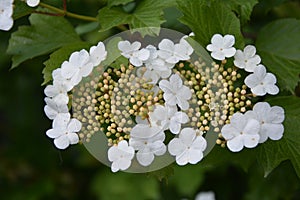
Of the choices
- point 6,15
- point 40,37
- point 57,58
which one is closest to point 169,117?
point 57,58

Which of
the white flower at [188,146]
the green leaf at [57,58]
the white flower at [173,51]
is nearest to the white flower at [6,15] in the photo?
the green leaf at [57,58]

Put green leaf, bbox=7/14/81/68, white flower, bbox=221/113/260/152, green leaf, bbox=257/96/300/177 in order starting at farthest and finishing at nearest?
green leaf, bbox=7/14/81/68 → green leaf, bbox=257/96/300/177 → white flower, bbox=221/113/260/152

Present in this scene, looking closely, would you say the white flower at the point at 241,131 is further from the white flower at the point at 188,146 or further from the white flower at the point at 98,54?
the white flower at the point at 98,54

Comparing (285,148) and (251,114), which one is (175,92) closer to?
(251,114)

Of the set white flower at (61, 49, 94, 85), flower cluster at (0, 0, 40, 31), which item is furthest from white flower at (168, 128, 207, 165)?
flower cluster at (0, 0, 40, 31)

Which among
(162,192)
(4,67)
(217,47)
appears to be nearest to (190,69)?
(217,47)

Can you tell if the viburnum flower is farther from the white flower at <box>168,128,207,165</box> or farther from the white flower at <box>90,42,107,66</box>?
the white flower at <box>90,42,107,66</box>

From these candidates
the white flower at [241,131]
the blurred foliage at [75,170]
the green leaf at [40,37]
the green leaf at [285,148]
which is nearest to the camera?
the white flower at [241,131]

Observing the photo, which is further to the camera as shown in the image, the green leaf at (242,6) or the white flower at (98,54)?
the green leaf at (242,6)
